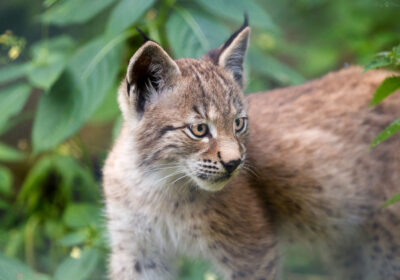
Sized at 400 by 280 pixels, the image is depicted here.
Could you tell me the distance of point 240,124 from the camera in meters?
3.46

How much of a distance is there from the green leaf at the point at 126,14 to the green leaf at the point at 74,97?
366 mm

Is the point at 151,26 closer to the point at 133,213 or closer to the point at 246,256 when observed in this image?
the point at 133,213

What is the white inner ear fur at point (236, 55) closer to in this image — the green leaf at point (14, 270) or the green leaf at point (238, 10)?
the green leaf at point (238, 10)

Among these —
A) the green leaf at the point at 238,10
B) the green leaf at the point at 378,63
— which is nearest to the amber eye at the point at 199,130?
the green leaf at the point at 378,63

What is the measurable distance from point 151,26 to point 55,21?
33.4 inches

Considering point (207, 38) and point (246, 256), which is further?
point (207, 38)

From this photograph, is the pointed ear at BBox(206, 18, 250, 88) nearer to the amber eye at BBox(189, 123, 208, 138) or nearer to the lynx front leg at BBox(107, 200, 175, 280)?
the amber eye at BBox(189, 123, 208, 138)

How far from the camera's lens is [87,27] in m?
6.57

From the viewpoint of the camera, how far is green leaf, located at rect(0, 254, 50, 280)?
3.99 metres

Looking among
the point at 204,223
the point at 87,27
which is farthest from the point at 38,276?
the point at 87,27

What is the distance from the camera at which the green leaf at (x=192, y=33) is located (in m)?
4.50

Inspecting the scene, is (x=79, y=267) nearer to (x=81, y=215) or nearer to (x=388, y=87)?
(x=81, y=215)

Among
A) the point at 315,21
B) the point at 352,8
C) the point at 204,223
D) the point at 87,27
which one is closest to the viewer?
the point at 204,223

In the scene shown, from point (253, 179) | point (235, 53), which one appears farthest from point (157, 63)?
point (253, 179)
